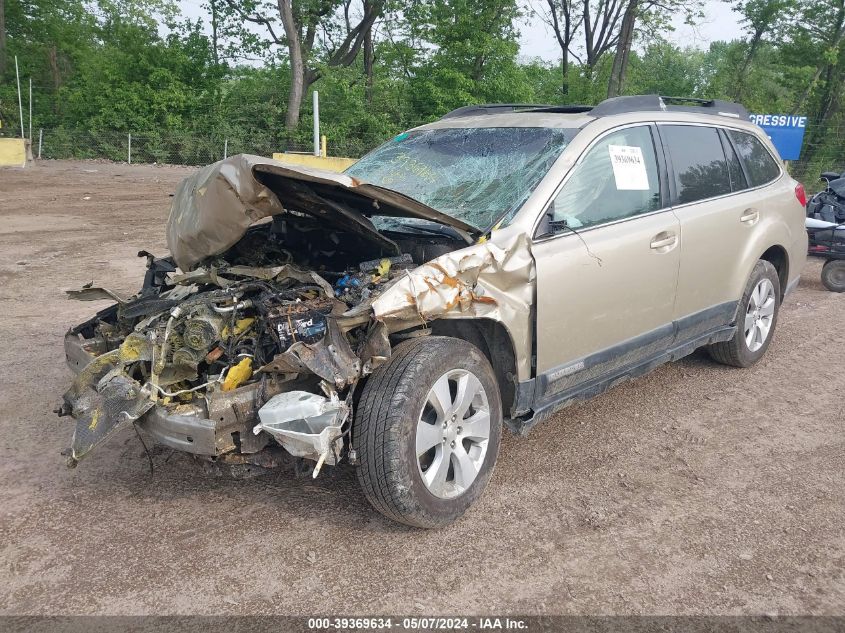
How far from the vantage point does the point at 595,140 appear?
3834 millimetres

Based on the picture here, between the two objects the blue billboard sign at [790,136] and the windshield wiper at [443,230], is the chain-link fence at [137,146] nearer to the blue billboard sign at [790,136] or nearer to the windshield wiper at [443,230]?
the blue billboard sign at [790,136]

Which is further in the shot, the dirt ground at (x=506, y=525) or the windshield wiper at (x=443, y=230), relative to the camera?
the windshield wiper at (x=443, y=230)

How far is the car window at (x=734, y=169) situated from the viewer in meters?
4.84

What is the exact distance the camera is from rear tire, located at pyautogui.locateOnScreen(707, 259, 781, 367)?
504 centimetres

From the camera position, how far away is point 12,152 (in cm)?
2000

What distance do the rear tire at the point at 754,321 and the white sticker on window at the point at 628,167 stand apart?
145cm

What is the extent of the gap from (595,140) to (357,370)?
1939 mm

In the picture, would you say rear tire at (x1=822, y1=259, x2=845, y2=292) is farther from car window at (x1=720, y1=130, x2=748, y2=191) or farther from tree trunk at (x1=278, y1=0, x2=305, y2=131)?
tree trunk at (x1=278, y1=0, x2=305, y2=131)

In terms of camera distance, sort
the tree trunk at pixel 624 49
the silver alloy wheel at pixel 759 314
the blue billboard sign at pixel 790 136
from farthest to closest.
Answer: the tree trunk at pixel 624 49 < the blue billboard sign at pixel 790 136 < the silver alloy wheel at pixel 759 314

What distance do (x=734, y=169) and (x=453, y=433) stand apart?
308 cm

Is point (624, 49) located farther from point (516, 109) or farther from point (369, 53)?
point (516, 109)

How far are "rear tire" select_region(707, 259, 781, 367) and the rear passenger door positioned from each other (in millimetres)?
269

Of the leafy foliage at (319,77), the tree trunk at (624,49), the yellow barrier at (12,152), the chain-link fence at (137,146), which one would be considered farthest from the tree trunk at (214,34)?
the tree trunk at (624,49)

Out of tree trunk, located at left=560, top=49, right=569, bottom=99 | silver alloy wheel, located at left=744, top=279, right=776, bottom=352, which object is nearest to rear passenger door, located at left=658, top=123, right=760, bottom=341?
silver alloy wheel, located at left=744, top=279, right=776, bottom=352
